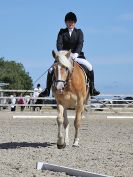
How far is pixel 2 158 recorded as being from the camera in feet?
29.1

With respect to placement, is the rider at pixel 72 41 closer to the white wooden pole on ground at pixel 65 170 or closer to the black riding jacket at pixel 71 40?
the black riding jacket at pixel 71 40

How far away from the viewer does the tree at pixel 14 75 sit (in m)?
91.0

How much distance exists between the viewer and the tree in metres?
91.0

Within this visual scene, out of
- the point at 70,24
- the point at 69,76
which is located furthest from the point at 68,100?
the point at 70,24

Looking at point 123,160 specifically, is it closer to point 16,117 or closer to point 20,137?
point 20,137

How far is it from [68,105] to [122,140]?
7.34 feet

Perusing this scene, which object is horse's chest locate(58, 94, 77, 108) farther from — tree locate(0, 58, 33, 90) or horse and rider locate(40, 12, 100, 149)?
tree locate(0, 58, 33, 90)

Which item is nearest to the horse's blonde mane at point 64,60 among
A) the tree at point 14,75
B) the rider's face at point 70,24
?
the rider's face at point 70,24

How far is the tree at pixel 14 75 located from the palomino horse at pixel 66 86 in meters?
76.4

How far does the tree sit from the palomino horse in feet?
251

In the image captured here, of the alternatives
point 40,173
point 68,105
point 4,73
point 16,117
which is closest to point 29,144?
point 68,105

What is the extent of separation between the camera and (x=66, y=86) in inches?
419

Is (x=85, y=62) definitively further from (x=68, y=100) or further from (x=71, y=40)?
(x=68, y=100)

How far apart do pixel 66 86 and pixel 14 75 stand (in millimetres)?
82293
